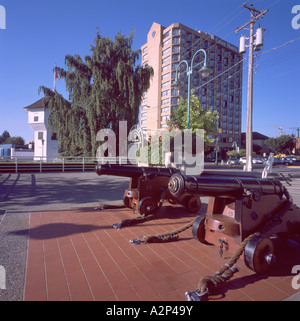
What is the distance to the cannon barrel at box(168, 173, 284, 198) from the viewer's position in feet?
8.24

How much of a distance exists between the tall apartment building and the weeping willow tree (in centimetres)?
3076

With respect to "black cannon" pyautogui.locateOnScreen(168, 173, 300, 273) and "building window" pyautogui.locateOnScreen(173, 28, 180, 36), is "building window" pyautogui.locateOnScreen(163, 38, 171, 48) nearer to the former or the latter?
"building window" pyautogui.locateOnScreen(173, 28, 180, 36)

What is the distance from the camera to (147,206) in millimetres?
5242

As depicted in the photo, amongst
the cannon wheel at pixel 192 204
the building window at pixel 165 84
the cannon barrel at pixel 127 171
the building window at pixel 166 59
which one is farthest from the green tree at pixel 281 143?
the cannon barrel at pixel 127 171

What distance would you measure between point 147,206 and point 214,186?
2.83 metres

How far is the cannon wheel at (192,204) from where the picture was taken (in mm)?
5832

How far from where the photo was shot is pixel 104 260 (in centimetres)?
317

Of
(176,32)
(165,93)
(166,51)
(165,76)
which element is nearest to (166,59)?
(166,51)

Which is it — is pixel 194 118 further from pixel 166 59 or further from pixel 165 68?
pixel 166 59

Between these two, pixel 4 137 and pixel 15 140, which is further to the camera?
pixel 4 137

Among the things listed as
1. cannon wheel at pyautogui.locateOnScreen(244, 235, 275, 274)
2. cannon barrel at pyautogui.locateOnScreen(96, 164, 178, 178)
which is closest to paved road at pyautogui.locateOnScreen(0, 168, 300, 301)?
cannon barrel at pyautogui.locateOnScreen(96, 164, 178, 178)
